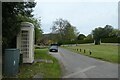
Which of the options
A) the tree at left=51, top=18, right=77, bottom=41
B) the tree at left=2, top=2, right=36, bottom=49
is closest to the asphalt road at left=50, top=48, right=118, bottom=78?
the tree at left=2, top=2, right=36, bottom=49

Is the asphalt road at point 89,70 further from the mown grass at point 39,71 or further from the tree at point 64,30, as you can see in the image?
the tree at point 64,30

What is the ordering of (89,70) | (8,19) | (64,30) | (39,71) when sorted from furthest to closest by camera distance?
1. (64,30)
2. (89,70)
3. (39,71)
4. (8,19)

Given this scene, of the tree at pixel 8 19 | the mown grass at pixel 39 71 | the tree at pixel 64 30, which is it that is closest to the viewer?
the mown grass at pixel 39 71

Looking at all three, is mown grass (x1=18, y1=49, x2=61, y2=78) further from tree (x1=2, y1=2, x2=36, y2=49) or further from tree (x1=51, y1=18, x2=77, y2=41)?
tree (x1=51, y1=18, x2=77, y2=41)

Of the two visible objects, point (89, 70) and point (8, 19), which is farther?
point (89, 70)

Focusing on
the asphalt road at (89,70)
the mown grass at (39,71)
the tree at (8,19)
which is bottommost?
the asphalt road at (89,70)

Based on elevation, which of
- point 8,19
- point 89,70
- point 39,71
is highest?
point 8,19

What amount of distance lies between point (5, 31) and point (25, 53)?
4.91 m

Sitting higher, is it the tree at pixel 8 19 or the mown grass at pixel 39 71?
the tree at pixel 8 19

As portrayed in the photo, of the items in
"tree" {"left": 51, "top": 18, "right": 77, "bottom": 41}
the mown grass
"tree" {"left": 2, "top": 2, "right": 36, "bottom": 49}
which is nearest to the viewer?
the mown grass

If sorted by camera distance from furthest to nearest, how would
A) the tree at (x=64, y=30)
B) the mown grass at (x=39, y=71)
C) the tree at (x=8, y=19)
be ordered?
the tree at (x=64, y=30)
the tree at (x=8, y=19)
the mown grass at (x=39, y=71)

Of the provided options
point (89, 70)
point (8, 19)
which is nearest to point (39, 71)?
point (8, 19)

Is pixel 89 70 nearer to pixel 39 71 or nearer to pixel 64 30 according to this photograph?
pixel 39 71

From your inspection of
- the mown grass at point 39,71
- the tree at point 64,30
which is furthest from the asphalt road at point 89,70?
the tree at point 64,30
